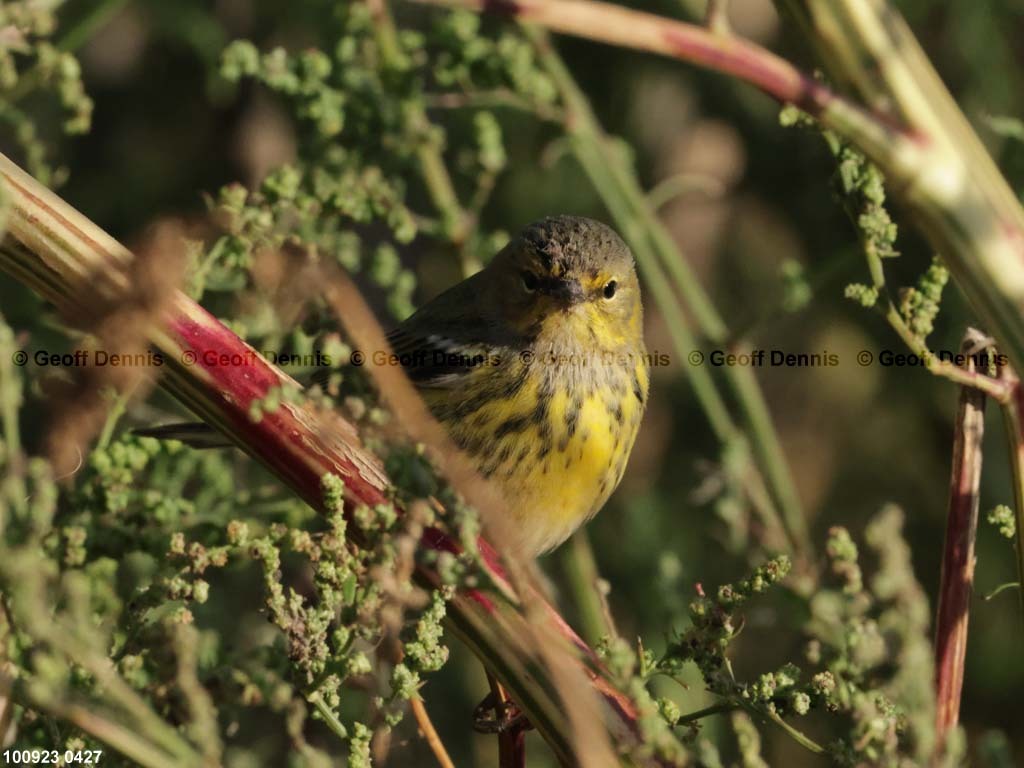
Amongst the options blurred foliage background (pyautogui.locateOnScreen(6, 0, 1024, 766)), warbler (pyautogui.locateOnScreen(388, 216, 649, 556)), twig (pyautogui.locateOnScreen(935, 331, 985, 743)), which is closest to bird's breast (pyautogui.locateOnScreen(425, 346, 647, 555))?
warbler (pyautogui.locateOnScreen(388, 216, 649, 556))

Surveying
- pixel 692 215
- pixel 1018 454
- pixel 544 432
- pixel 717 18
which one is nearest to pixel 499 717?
pixel 1018 454

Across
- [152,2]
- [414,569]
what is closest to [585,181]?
[152,2]

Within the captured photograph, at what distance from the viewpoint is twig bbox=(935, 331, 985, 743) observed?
1.55m

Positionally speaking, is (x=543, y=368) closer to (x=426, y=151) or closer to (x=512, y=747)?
(x=426, y=151)

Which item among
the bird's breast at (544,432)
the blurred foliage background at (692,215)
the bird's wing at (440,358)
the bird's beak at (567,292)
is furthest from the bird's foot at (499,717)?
the blurred foliage background at (692,215)

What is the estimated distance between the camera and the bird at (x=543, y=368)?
123 inches

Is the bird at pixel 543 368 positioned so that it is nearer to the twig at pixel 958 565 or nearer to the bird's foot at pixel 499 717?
the bird's foot at pixel 499 717

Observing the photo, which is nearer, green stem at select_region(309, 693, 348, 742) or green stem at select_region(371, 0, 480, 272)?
green stem at select_region(309, 693, 348, 742)

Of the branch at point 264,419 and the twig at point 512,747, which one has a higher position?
the branch at point 264,419

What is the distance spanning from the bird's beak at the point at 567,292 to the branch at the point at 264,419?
1.83 m

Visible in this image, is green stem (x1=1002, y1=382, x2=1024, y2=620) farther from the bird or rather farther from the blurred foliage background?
the blurred foliage background

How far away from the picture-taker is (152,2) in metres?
4.45

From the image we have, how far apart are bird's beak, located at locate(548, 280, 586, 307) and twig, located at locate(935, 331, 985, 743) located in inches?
67.7

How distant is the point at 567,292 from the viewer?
11.1 ft
